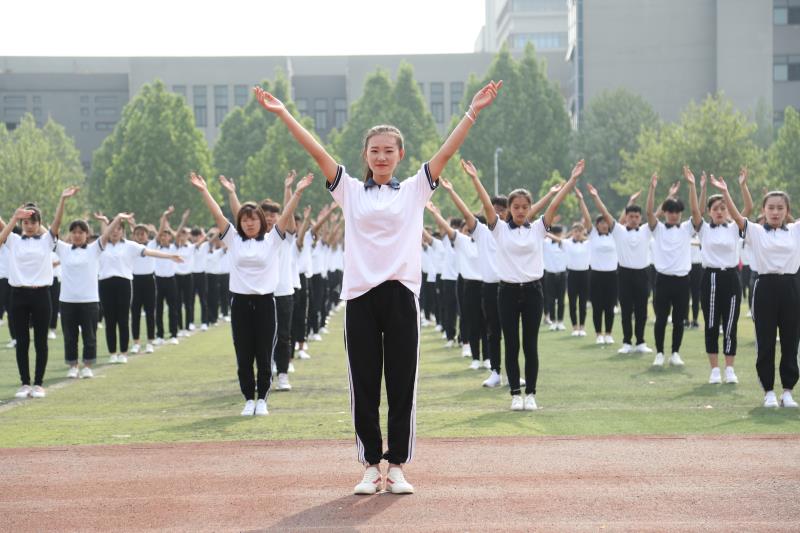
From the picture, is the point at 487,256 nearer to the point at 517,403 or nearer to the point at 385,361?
the point at 517,403

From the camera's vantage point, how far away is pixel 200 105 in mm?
98188

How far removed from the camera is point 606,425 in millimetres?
10898

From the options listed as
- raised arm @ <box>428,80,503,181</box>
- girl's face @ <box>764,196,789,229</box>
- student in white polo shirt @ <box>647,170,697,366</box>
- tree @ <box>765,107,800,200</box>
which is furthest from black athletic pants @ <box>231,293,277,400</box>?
tree @ <box>765,107,800,200</box>

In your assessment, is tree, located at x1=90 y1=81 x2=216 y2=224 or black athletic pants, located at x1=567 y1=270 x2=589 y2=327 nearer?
black athletic pants, located at x1=567 y1=270 x2=589 y2=327

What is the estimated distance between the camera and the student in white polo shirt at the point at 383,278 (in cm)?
738

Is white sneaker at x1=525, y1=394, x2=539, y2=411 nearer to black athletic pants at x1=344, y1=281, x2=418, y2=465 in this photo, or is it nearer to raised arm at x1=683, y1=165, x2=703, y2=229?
raised arm at x1=683, y1=165, x2=703, y2=229

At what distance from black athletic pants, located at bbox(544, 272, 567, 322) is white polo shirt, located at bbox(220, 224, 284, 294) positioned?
1503 centimetres

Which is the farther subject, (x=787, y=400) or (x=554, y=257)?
(x=554, y=257)

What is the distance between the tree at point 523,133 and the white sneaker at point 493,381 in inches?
2572

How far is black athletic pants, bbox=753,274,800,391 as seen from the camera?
12031 millimetres

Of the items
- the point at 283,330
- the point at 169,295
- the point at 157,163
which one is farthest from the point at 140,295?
the point at 157,163

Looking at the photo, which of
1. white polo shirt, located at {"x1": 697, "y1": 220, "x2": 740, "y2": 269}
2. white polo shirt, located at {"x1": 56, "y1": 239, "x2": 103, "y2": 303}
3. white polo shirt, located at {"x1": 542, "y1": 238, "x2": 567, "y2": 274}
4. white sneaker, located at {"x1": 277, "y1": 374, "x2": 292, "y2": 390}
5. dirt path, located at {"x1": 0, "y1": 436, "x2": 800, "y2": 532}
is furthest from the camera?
white polo shirt, located at {"x1": 542, "y1": 238, "x2": 567, "y2": 274}

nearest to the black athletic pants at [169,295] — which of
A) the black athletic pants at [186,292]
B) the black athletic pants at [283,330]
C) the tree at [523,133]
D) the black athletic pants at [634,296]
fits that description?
the black athletic pants at [186,292]

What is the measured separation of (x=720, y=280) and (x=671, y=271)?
1.92 m
